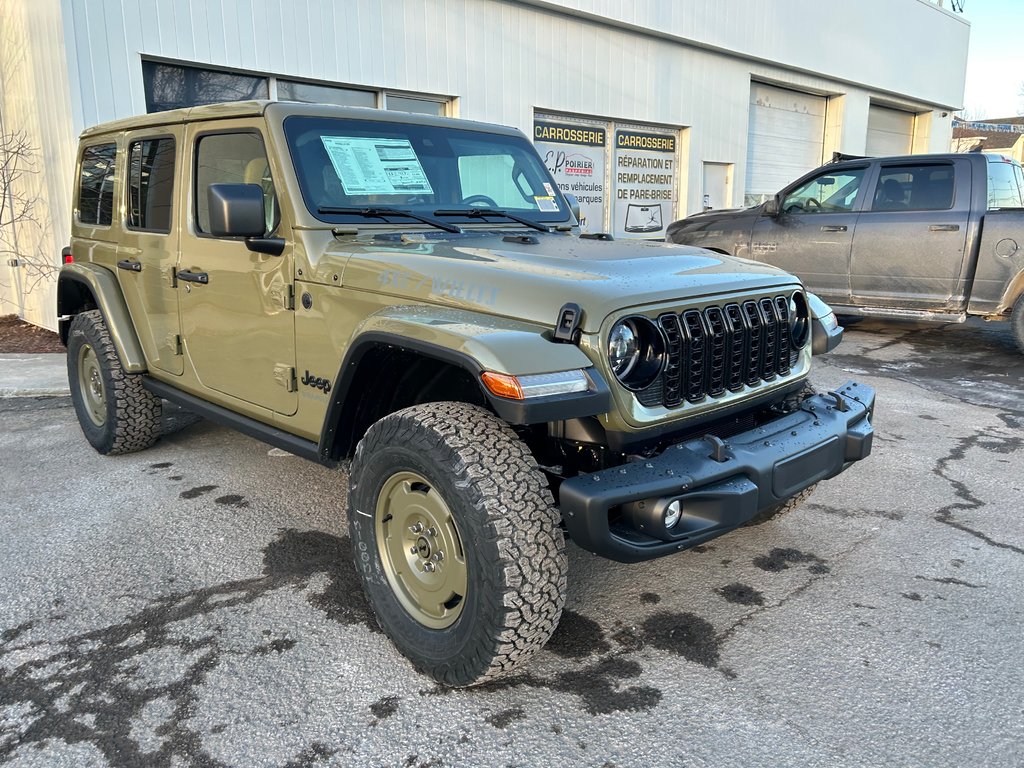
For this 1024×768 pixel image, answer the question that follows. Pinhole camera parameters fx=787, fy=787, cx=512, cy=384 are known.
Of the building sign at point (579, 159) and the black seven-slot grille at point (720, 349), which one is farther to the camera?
the building sign at point (579, 159)

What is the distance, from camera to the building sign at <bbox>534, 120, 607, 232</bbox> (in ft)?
37.6

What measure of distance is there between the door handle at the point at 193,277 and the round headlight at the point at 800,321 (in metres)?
2.68

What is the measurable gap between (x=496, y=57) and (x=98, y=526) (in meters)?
8.42

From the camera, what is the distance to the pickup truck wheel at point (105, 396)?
462 centimetres

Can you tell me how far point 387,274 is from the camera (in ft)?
9.50

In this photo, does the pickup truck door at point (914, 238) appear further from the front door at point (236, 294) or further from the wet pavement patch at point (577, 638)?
the front door at point (236, 294)

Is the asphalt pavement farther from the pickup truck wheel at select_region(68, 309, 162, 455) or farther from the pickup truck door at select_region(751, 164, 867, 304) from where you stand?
the pickup truck door at select_region(751, 164, 867, 304)

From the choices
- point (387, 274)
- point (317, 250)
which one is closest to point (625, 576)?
point (387, 274)

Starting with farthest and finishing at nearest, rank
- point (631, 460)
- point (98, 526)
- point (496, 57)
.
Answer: point (496, 57)
point (98, 526)
point (631, 460)

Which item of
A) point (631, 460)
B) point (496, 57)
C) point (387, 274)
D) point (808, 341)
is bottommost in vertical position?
point (631, 460)

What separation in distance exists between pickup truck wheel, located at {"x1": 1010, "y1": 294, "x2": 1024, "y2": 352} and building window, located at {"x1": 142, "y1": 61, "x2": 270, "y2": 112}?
7.87 metres

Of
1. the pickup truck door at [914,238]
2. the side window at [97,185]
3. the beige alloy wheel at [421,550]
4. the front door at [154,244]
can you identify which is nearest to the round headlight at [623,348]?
the beige alloy wheel at [421,550]

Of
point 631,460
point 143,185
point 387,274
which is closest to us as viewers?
point 631,460

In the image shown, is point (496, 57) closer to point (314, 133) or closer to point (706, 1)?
point (706, 1)
